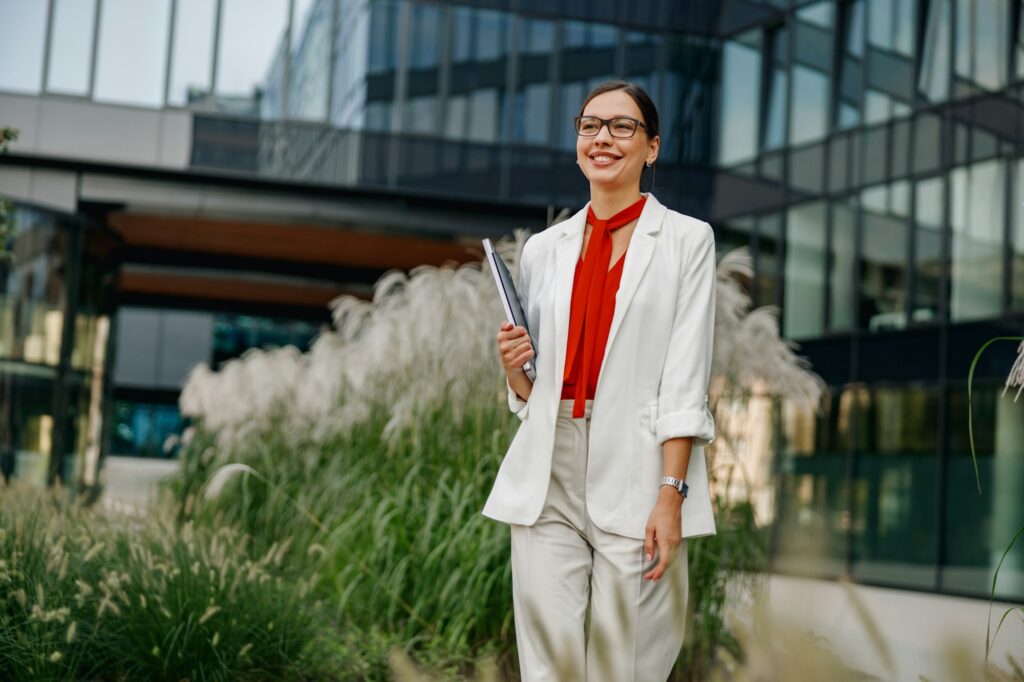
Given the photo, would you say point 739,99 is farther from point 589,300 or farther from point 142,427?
point 589,300

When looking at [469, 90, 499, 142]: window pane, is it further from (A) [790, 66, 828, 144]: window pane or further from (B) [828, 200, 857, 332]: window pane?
(B) [828, 200, 857, 332]: window pane

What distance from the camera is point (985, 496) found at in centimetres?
1104

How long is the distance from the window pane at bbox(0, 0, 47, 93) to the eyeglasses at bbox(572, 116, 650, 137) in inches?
536

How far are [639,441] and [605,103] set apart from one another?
2.35 feet

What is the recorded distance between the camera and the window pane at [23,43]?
1415cm

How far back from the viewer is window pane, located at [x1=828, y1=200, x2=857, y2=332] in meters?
13.2

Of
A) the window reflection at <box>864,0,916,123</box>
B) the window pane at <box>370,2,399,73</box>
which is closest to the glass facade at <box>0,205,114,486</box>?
the window pane at <box>370,2,399,73</box>

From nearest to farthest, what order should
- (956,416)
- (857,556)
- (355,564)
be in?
(355,564), (956,416), (857,556)

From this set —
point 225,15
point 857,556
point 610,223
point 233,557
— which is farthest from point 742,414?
point 225,15

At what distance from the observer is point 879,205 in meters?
12.8

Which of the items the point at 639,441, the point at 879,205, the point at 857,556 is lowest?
the point at 857,556

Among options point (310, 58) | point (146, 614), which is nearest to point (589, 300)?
point (146, 614)

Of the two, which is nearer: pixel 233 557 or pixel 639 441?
pixel 639 441

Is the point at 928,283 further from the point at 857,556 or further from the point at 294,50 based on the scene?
the point at 294,50
